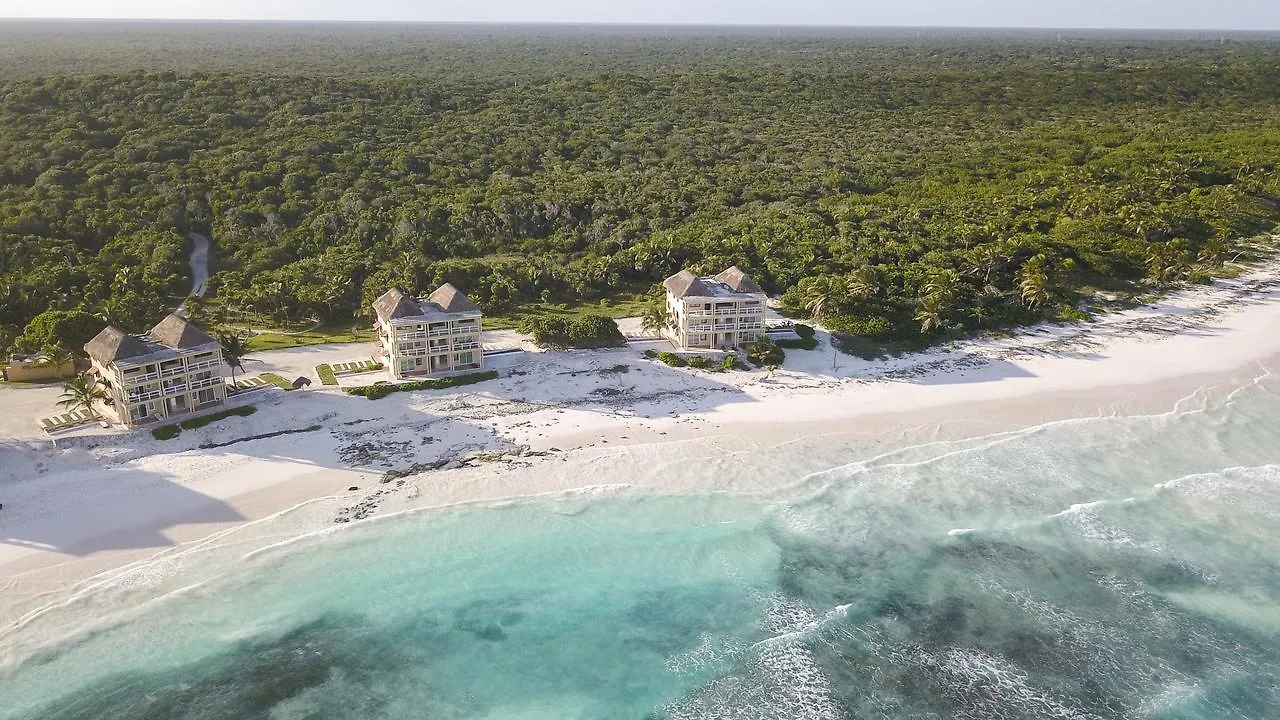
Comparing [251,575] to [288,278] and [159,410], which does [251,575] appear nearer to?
[159,410]

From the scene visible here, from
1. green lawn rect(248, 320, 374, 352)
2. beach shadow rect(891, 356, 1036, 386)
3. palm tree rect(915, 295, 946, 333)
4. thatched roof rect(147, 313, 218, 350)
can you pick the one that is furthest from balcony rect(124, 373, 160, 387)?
palm tree rect(915, 295, 946, 333)

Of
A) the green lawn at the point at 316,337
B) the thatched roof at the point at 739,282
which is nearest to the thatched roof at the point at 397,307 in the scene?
the green lawn at the point at 316,337

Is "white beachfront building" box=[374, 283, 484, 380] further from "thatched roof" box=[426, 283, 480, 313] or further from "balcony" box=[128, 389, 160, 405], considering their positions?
"balcony" box=[128, 389, 160, 405]

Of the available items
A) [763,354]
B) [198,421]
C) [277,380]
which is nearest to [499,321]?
[277,380]

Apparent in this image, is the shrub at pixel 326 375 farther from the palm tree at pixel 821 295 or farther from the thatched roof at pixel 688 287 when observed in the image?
the palm tree at pixel 821 295

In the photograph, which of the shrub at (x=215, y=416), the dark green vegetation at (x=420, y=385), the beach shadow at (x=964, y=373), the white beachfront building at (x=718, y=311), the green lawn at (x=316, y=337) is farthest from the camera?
the green lawn at (x=316, y=337)
